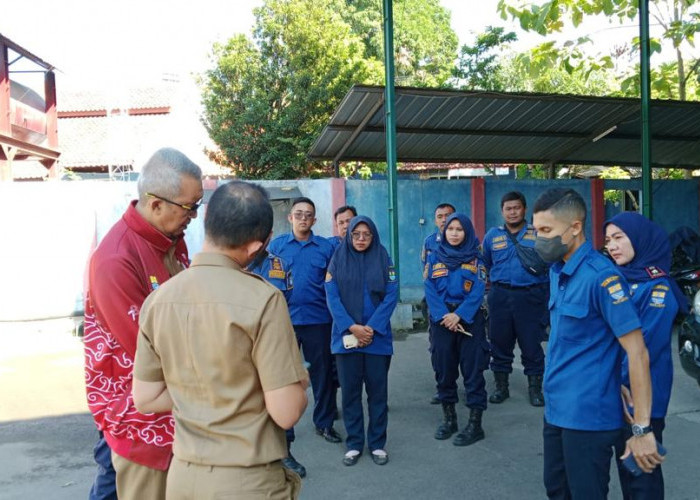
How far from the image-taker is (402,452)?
14.9 ft

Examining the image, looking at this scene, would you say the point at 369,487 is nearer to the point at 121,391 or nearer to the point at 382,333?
the point at 382,333

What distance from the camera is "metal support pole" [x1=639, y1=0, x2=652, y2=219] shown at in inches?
342

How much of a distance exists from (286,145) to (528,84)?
14.1 metres

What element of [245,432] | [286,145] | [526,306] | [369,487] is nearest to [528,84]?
[286,145]

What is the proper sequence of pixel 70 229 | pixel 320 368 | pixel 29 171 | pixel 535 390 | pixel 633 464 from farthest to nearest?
pixel 29 171 → pixel 70 229 → pixel 535 390 → pixel 320 368 → pixel 633 464

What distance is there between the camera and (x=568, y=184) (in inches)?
447

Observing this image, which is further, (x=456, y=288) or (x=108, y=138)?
(x=108, y=138)

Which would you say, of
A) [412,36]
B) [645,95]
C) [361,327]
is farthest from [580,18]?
[412,36]

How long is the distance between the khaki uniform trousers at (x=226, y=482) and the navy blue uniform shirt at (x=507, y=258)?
4.07m

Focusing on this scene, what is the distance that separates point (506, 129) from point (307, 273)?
262 inches

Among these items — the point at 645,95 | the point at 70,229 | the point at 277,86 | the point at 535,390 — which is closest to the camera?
the point at 535,390

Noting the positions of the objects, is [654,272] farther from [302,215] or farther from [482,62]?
[482,62]

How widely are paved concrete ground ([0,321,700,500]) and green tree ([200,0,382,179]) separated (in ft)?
32.0

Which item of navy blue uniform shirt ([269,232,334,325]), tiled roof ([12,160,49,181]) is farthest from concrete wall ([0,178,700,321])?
tiled roof ([12,160,49,181])
